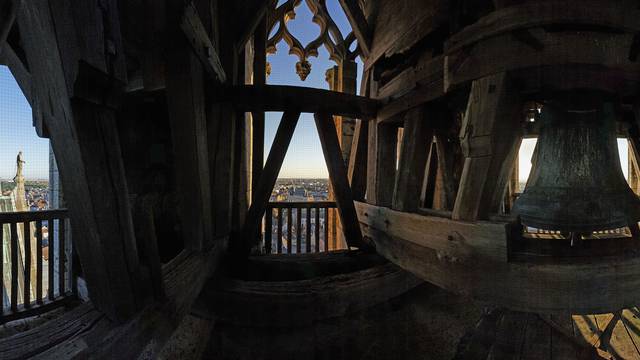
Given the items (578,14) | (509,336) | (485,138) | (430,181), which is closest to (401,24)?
(578,14)

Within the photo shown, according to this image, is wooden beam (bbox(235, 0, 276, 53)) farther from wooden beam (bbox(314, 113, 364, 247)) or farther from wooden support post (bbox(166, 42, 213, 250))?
wooden beam (bbox(314, 113, 364, 247))

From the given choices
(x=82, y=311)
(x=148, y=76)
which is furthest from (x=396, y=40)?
(x=82, y=311)

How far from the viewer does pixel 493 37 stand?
138 centimetres

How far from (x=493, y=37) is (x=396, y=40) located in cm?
89

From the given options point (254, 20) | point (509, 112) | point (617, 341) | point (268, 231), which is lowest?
point (617, 341)

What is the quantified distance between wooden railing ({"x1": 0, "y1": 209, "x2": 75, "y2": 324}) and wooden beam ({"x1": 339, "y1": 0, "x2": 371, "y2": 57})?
14.4ft

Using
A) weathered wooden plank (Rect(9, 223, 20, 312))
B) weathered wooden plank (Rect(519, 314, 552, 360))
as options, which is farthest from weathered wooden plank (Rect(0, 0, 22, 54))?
weathered wooden plank (Rect(9, 223, 20, 312))

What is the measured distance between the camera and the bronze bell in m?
1.75

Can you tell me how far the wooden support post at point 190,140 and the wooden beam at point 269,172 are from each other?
43cm

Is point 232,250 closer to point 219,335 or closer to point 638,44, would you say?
point 219,335

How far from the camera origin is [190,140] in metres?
1.62

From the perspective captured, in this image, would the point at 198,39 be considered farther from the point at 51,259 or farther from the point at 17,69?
the point at 51,259

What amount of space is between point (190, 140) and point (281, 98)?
878 mm

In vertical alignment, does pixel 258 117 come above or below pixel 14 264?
above
